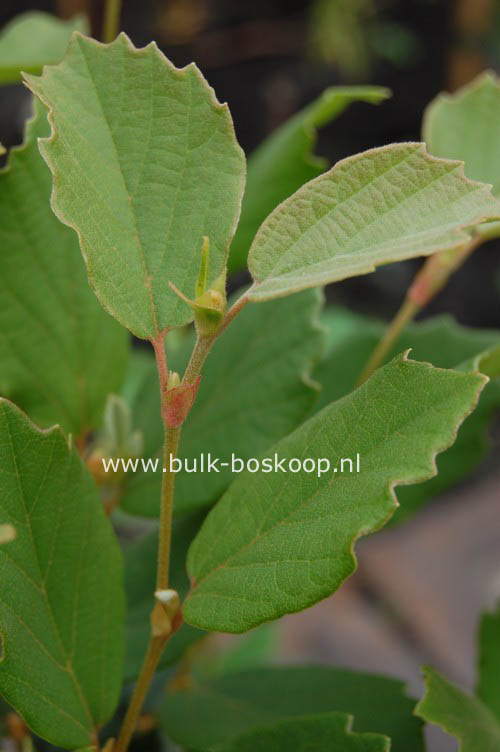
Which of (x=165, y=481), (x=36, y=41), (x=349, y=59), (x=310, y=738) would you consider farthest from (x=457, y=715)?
(x=349, y=59)

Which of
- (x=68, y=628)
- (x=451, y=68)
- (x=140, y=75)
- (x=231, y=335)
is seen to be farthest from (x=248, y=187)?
(x=451, y=68)

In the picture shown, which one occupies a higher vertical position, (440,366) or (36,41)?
(36,41)

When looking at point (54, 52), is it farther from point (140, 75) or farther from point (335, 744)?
point (335, 744)

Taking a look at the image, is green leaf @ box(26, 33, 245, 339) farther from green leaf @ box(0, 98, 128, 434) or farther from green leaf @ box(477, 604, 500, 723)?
green leaf @ box(477, 604, 500, 723)

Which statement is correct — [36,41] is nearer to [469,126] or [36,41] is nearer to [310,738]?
[469,126]

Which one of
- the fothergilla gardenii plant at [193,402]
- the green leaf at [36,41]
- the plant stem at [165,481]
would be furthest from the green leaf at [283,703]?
the green leaf at [36,41]

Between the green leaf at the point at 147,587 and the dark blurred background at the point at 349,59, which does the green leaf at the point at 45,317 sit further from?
the dark blurred background at the point at 349,59

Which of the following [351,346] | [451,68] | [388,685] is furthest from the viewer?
[451,68]
